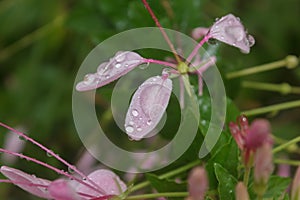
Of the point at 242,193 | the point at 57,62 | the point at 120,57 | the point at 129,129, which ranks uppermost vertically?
the point at 57,62

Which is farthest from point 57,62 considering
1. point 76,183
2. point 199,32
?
point 76,183

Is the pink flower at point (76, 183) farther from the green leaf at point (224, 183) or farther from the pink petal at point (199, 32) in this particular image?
the pink petal at point (199, 32)

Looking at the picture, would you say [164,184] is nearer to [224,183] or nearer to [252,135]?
[224,183]

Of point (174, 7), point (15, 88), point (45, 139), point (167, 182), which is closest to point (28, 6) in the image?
point (15, 88)

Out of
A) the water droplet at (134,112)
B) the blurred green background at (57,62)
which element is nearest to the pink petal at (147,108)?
the water droplet at (134,112)

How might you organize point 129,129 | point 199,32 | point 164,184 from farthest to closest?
point 199,32
point 164,184
point 129,129

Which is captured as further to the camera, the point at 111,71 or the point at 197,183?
the point at 111,71

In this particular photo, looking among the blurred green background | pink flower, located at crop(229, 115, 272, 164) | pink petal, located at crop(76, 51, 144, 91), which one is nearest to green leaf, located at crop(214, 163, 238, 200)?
pink flower, located at crop(229, 115, 272, 164)
